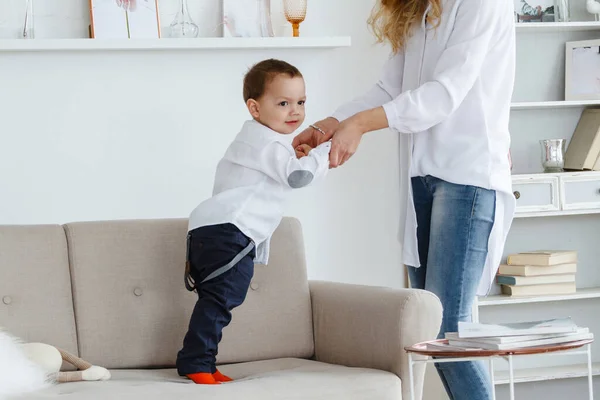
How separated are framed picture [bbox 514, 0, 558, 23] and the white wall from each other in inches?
22.5

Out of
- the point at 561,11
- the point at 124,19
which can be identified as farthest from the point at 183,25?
the point at 561,11

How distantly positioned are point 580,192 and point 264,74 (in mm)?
1557

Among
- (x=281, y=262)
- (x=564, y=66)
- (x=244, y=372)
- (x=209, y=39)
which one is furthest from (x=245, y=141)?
(x=564, y=66)

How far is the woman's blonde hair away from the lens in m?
2.37

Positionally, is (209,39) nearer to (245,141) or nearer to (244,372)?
(245,141)

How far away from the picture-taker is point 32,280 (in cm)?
267

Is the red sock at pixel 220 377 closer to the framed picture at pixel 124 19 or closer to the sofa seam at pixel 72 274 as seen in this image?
the sofa seam at pixel 72 274

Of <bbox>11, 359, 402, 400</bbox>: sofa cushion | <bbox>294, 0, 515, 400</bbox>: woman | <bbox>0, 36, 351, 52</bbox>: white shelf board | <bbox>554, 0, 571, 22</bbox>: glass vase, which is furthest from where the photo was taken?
<bbox>554, 0, 571, 22</bbox>: glass vase

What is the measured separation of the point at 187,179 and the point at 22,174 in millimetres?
584


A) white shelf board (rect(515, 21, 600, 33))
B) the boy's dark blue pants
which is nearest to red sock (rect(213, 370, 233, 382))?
the boy's dark blue pants

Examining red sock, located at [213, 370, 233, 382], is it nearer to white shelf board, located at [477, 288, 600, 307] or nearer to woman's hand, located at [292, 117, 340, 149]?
woman's hand, located at [292, 117, 340, 149]

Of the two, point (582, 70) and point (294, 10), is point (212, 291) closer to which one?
point (294, 10)

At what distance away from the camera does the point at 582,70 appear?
3.75 m

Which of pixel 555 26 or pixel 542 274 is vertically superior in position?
pixel 555 26
